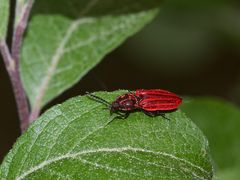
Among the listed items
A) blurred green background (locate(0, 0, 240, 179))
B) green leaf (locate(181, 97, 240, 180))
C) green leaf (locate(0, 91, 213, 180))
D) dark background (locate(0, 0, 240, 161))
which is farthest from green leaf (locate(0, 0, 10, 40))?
dark background (locate(0, 0, 240, 161))

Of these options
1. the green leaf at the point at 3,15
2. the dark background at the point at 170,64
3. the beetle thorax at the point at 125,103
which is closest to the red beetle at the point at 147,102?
the beetle thorax at the point at 125,103

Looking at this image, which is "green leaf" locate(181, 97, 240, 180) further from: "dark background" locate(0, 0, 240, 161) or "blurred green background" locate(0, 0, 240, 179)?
"dark background" locate(0, 0, 240, 161)

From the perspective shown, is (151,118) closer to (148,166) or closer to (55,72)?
(148,166)

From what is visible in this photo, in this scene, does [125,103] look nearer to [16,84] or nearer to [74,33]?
[16,84]

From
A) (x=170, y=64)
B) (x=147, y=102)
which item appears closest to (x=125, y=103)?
(x=147, y=102)

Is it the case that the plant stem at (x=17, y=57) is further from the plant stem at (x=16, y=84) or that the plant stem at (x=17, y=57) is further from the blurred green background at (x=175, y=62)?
the blurred green background at (x=175, y=62)
